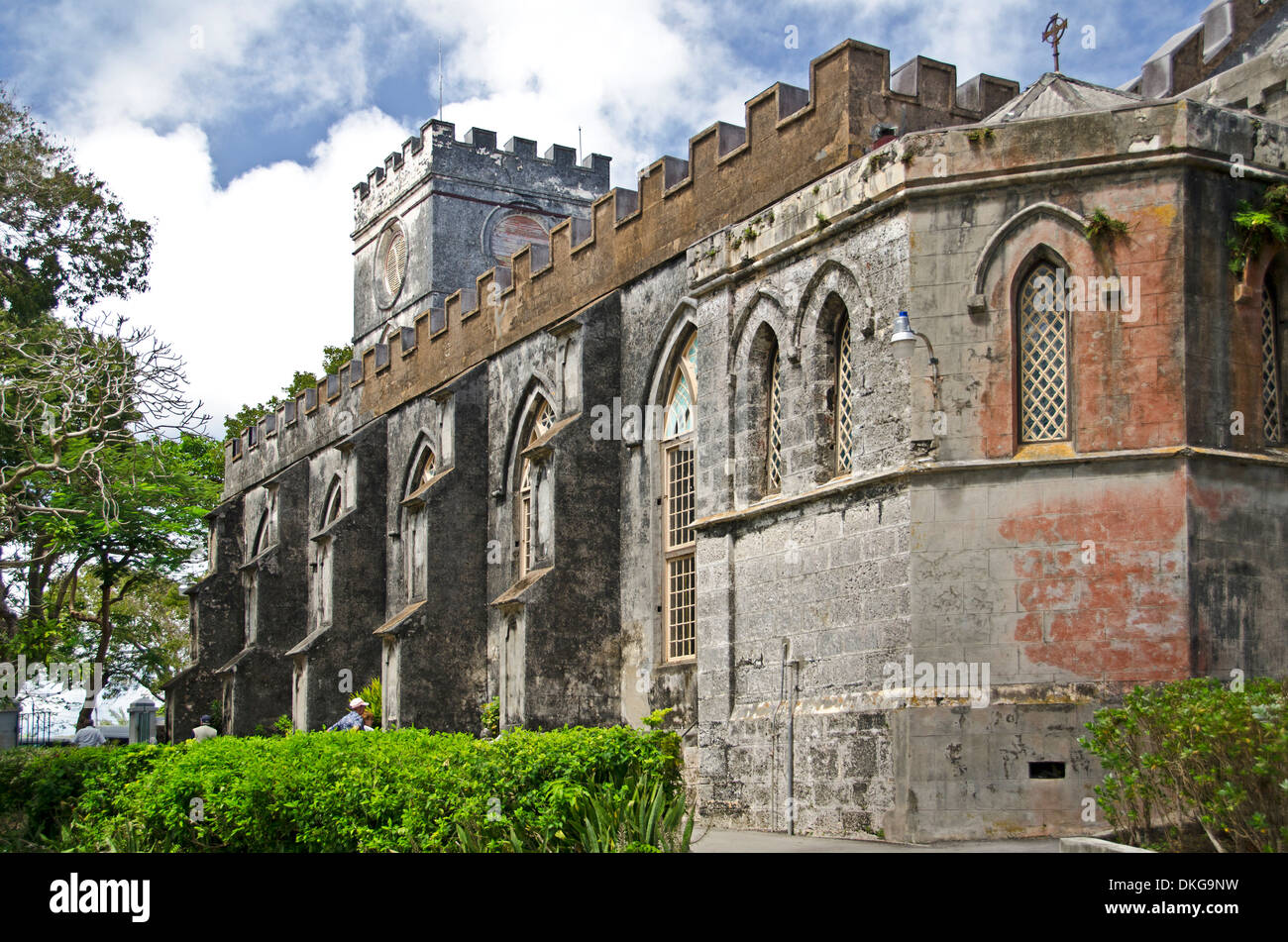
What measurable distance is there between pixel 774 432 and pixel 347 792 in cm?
680

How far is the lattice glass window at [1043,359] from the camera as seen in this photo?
13.8m

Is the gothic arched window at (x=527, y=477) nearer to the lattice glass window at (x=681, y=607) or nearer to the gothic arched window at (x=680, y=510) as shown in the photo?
the gothic arched window at (x=680, y=510)

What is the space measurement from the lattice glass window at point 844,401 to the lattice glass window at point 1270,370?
13.1 ft

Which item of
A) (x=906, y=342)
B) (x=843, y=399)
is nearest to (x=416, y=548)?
(x=843, y=399)

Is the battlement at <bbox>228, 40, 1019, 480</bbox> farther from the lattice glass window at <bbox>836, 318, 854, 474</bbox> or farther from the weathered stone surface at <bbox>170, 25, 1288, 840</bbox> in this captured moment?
the lattice glass window at <bbox>836, 318, 854, 474</bbox>

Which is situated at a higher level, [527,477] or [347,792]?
[527,477]

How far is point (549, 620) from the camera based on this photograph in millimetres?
21688

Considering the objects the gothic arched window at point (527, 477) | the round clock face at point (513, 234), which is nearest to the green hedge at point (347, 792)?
Result: the gothic arched window at point (527, 477)

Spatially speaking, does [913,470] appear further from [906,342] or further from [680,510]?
[680,510]

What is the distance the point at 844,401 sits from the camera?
15625 mm

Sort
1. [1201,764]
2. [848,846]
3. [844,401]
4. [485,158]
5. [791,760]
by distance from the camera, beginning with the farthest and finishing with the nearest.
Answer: [485,158] → [844,401] → [791,760] → [848,846] → [1201,764]

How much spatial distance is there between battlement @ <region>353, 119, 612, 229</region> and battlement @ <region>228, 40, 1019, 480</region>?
1355cm

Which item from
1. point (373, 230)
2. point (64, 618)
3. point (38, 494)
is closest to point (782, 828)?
point (38, 494)

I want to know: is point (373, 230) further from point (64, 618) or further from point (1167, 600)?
point (1167, 600)
